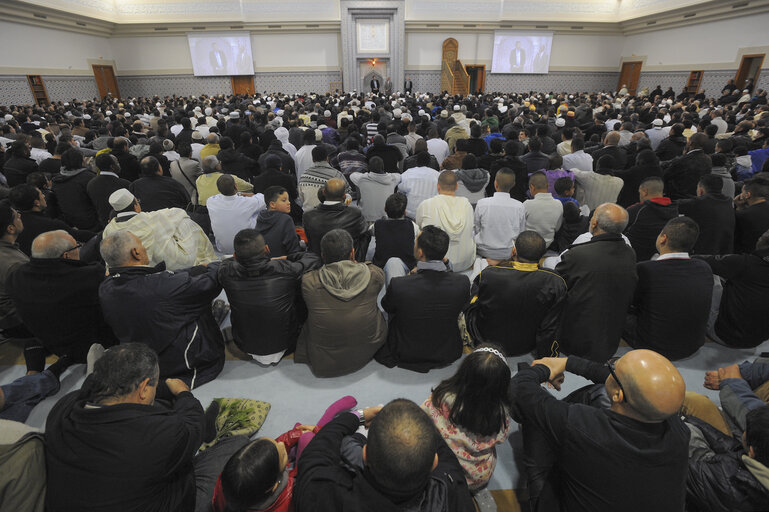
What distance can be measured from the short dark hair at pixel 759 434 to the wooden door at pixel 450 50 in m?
20.6

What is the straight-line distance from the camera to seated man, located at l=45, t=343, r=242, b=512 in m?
1.24

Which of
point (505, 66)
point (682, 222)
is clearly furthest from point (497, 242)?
point (505, 66)

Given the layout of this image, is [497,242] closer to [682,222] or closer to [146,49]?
[682,222]

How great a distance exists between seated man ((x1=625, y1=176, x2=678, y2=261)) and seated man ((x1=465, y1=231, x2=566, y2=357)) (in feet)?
5.79

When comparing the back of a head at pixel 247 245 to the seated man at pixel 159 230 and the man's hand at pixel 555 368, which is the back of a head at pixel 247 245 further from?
the man's hand at pixel 555 368

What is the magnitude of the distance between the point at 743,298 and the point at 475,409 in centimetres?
242

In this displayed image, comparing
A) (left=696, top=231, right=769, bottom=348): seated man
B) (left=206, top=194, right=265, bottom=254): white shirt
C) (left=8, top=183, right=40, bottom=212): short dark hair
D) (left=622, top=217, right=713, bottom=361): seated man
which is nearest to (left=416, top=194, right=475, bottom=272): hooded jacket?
(left=622, top=217, right=713, bottom=361): seated man

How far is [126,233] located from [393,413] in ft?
6.59

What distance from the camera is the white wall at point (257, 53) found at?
1869cm

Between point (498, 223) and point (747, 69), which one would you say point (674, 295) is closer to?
point (498, 223)

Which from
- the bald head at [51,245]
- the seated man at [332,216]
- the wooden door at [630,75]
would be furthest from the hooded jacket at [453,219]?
the wooden door at [630,75]

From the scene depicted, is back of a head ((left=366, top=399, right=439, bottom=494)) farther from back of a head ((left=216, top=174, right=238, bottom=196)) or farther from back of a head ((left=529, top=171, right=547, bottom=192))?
back of a head ((left=529, top=171, right=547, bottom=192))

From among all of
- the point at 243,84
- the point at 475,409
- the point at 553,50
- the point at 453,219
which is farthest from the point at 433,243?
the point at 553,50

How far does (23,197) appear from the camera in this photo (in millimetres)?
3131
